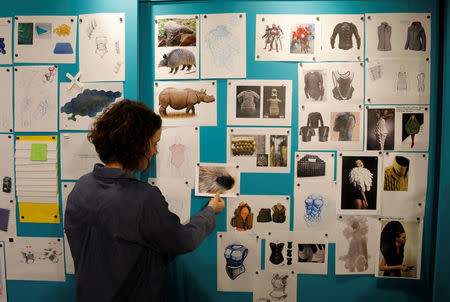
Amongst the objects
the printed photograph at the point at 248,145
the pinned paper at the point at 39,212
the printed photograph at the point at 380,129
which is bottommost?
the pinned paper at the point at 39,212

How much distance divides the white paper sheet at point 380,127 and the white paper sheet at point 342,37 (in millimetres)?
290

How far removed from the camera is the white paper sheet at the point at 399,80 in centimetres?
127

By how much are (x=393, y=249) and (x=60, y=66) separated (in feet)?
6.67

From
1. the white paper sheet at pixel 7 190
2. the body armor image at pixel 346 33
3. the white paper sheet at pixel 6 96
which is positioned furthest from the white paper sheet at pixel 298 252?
the white paper sheet at pixel 6 96

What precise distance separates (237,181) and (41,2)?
4.68 ft

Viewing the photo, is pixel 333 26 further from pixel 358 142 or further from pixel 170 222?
pixel 170 222

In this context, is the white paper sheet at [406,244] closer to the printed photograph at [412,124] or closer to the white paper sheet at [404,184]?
the white paper sheet at [404,184]

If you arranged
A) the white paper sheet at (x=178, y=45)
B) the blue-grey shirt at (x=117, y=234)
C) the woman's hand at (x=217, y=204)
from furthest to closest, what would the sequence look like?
1. the white paper sheet at (x=178, y=45)
2. the woman's hand at (x=217, y=204)
3. the blue-grey shirt at (x=117, y=234)

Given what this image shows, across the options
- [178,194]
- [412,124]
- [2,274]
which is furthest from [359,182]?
[2,274]

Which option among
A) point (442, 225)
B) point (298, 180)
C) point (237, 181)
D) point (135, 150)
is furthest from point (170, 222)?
point (442, 225)

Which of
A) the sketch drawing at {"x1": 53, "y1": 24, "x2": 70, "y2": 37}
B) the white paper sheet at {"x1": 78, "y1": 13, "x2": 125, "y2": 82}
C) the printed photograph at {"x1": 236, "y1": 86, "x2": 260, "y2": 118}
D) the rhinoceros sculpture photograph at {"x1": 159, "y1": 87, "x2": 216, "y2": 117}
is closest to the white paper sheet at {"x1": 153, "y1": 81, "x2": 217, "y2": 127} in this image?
the rhinoceros sculpture photograph at {"x1": 159, "y1": 87, "x2": 216, "y2": 117}

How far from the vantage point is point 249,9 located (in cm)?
129

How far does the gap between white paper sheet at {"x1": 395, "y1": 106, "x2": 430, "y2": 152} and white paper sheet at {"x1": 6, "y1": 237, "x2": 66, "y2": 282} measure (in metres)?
1.92

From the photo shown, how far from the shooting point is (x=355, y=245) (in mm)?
1324
